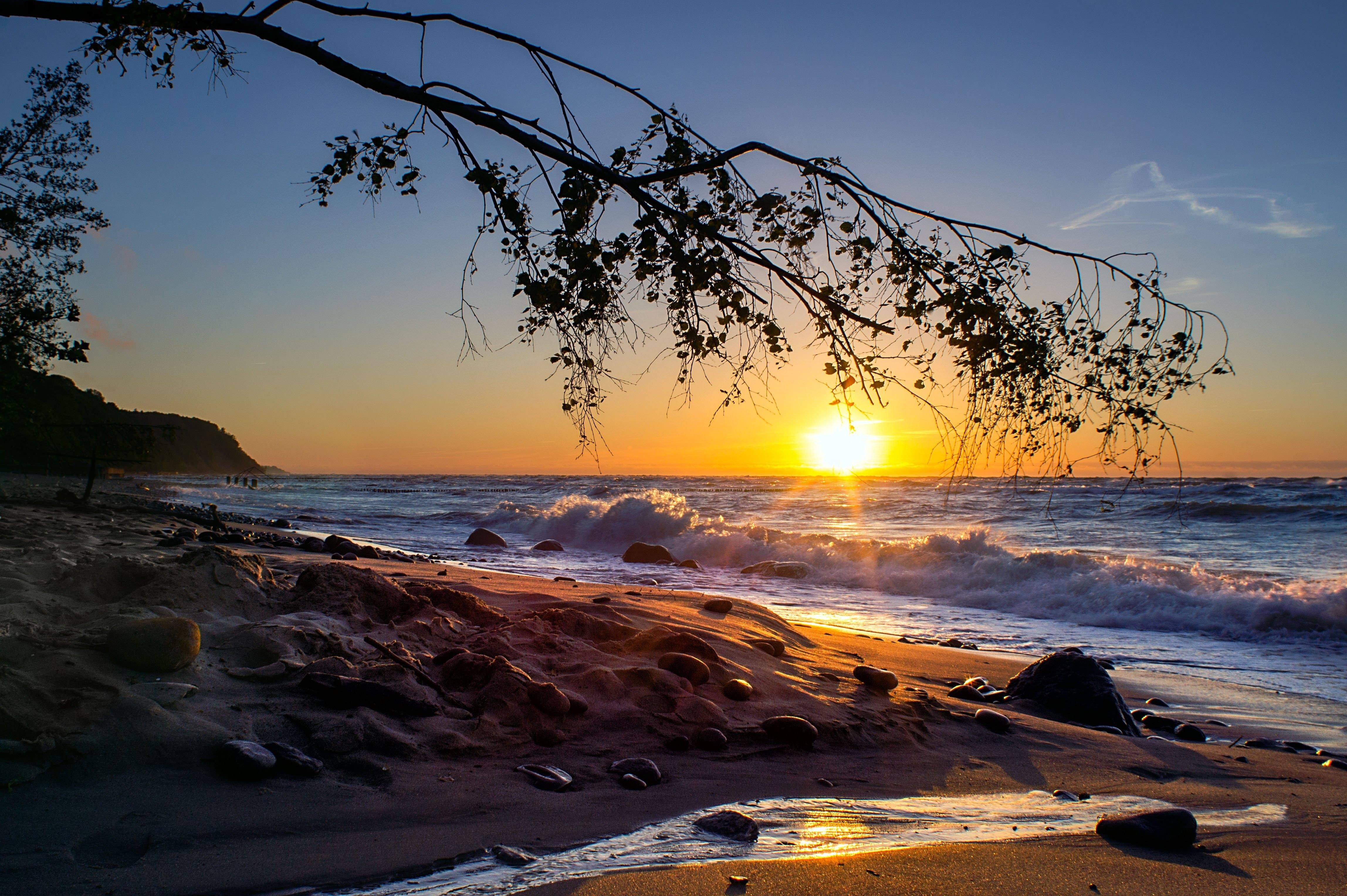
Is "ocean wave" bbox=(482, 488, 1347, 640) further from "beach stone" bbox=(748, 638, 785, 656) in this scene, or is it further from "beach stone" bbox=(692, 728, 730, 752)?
"beach stone" bbox=(692, 728, 730, 752)

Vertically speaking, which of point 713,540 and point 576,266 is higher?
point 576,266

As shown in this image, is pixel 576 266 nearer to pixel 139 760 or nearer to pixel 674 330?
pixel 674 330

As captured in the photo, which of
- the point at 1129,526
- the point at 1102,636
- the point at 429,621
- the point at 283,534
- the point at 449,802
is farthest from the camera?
the point at 1129,526

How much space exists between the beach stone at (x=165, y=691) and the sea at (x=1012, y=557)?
3.36 metres

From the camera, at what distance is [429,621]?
4.85 m

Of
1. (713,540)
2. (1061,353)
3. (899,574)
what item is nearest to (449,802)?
(1061,353)

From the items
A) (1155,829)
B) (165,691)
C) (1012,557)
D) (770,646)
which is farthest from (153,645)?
(1012,557)

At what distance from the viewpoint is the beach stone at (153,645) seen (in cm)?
323

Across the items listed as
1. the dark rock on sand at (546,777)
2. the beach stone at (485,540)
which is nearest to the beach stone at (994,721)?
the dark rock on sand at (546,777)

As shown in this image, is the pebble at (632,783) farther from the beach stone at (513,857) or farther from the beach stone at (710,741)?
the beach stone at (513,857)

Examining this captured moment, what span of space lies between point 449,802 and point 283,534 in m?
13.9

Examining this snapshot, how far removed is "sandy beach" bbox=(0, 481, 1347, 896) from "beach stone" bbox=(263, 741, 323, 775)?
4 cm

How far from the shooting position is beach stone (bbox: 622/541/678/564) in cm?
1697

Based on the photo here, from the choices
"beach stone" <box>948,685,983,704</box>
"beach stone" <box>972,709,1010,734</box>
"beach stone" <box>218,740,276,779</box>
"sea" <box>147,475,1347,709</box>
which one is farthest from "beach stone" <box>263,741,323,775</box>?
"beach stone" <box>948,685,983,704</box>
